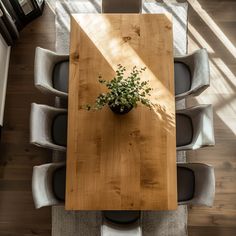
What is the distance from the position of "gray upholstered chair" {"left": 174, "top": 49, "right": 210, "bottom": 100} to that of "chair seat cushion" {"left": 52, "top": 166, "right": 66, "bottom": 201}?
1197 millimetres

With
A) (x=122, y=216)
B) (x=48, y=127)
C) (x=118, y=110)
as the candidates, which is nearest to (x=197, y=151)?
(x=122, y=216)

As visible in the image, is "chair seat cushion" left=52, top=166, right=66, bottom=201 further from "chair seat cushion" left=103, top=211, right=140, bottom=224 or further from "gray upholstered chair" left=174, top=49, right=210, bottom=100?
"gray upholstered chair" left=174, top=49, right=210, bottom=100

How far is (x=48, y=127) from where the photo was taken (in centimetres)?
291

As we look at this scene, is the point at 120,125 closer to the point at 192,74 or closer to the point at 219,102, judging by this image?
the point at 192,74

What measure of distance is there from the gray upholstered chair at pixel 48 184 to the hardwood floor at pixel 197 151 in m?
0.55

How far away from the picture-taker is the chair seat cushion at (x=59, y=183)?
2.84 m

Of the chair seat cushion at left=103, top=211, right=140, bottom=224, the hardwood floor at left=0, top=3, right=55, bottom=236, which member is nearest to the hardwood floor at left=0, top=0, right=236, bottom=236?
the hardwood floor at left=0, top=3, right=55, bottom=236

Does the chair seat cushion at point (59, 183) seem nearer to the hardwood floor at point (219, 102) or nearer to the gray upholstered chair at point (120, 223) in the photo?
the gray upholstered chair at point (120, 223)

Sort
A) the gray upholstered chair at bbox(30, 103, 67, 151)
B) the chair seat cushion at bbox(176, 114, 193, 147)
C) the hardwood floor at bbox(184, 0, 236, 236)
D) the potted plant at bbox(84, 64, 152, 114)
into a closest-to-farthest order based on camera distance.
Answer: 1. the potted plant at bbox(84, 64, 152, 114)
2. the gray upholstered chair at bbox(30, 103, 67, 151)
3. the chair seat cushion at bbox(176, 114, 193, 147)
4. the hardwood floor at bbox(184, 0, 236, 236)

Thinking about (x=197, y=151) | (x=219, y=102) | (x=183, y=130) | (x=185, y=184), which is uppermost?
(x=219, y=102)

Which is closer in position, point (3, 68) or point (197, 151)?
point (197, 151)

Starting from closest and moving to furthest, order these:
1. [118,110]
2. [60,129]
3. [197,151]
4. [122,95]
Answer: [122,95] → [118,110] → [60,129] → [197,151]

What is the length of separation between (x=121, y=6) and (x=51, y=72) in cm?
90

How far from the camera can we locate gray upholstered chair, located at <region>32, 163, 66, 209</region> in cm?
259
